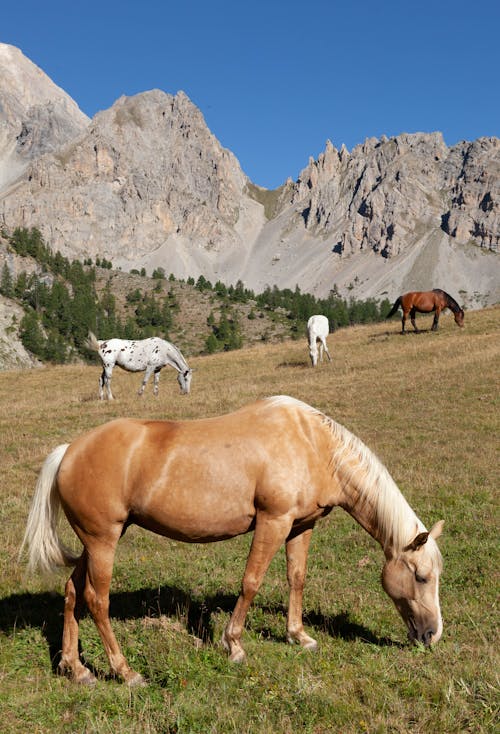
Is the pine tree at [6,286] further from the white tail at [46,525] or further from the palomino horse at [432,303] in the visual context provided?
the white tail at [46,525]

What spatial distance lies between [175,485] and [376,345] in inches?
1202

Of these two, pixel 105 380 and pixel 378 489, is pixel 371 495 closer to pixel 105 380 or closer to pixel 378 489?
pixel 378 489

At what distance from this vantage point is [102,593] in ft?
18.3

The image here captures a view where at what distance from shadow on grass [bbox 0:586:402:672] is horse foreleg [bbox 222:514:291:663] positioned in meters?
0.60

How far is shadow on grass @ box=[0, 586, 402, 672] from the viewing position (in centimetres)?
634

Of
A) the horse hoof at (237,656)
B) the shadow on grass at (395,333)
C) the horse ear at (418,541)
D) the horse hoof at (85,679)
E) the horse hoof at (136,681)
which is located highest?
the shadow on grass at (395,333)

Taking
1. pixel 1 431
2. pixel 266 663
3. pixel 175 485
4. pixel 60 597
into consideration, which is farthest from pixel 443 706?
pixel 1 431

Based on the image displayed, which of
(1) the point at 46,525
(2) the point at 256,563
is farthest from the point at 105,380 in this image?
(2) the point at 256,563

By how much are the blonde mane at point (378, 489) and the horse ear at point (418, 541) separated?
0.08 meters

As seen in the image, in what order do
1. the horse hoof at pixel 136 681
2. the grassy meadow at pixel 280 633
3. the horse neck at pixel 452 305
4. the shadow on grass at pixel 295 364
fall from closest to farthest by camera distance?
the grassy meadow at pixel 280 633 < the horse hoof at pixel 136 681 < the shadow on grass at pixel 295 364 < the horse neck at pixel 452 305

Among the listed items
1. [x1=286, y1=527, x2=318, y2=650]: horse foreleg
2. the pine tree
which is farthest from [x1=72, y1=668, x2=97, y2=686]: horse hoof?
the pine tree

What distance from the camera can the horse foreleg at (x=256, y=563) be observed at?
18.4 ft

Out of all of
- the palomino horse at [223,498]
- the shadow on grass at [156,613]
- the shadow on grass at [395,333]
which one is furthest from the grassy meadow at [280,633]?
the shadow on grass at [395,333]

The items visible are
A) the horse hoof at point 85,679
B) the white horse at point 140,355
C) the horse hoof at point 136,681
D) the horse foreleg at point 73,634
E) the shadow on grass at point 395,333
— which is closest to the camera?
the horse hoof at point 136,681
